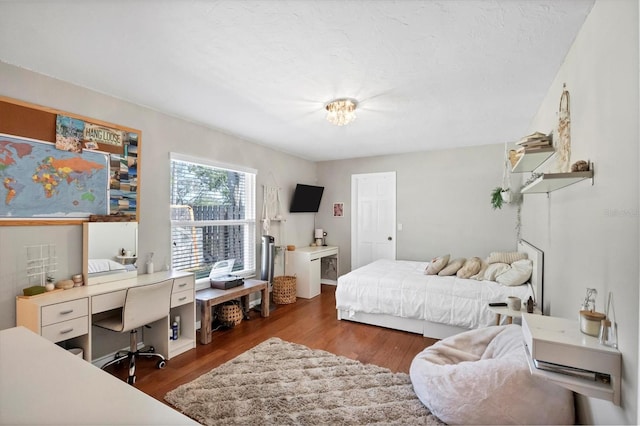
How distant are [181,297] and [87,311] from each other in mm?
800

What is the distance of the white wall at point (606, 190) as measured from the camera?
1.10 m

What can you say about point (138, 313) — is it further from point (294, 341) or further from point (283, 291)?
point (283, 291)

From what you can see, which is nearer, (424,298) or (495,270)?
(424,298)

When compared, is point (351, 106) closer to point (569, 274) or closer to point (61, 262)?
point (569, 274)

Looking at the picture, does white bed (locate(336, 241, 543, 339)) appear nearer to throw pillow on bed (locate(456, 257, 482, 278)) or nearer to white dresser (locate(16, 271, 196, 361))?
throw pillow on bed (locate(456, 257, 482, 278))

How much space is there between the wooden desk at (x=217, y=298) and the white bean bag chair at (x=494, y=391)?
215 cm

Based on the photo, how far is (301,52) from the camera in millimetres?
1965

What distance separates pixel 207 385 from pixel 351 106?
2734mm

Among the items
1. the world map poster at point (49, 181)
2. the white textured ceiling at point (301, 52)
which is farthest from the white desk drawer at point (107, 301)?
the white textured ceiling at point (301, 52)

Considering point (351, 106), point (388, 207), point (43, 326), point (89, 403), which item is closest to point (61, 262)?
point (43, 326)

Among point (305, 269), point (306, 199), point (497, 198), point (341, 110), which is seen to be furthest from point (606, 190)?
point (306, 199)

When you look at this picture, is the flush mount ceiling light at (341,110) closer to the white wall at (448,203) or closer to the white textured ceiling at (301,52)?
the white textured ceiling at (301,52)

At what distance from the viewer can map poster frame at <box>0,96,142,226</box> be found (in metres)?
2.16

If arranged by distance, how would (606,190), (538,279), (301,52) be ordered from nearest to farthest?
(606,190)
(301,52)
(538,279)
